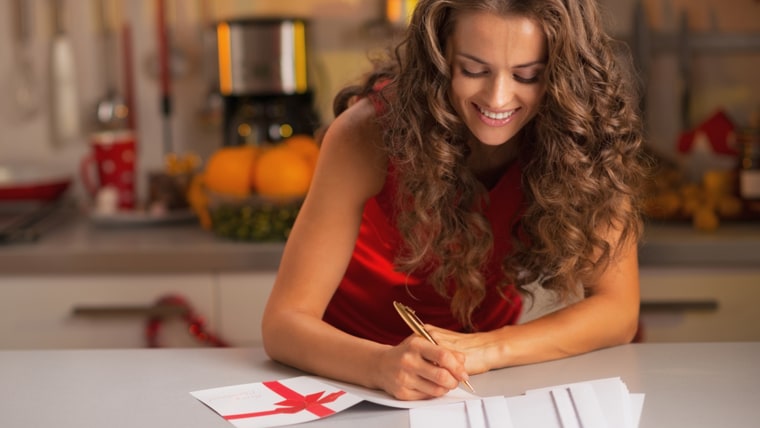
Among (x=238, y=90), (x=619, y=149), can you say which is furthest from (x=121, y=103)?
(x=619, y=149)

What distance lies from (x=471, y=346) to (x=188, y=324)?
1.14 meters

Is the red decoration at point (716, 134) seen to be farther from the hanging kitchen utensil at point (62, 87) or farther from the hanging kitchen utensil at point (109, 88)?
the hanging kitchen utensil at point (62, 87)

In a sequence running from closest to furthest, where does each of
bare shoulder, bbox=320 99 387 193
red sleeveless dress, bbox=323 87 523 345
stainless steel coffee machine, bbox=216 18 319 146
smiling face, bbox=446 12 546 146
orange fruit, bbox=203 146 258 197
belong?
smiling face, bbox=446 12 546 146 → bare shoulder, bbox=320 99 387 193 → red sleeveless dress, bbox=323 87 523 345 → orange fruit, bbox=203 146 258 197 → stainless steel coffee machine, bbox=216 18 319 146

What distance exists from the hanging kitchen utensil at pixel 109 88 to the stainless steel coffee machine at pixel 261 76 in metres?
0.34

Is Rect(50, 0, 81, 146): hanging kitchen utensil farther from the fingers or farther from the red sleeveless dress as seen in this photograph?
the fingers

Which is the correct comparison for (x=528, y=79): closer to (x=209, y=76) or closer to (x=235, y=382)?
(x=235, y=382)

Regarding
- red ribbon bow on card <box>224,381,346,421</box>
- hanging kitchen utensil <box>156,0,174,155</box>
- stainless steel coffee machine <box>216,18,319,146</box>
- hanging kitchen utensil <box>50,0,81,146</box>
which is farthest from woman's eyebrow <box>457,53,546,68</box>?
hanging kitchen utensil <box>50,0,81,146</box>

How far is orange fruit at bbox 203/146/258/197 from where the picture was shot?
242 cm

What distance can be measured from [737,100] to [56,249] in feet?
5.74

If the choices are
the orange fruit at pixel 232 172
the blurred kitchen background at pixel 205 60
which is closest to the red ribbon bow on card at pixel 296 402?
the orange fruit at pixel 232 172

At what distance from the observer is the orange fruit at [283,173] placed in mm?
2391

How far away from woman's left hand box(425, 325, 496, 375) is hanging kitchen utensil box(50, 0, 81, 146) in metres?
1.80

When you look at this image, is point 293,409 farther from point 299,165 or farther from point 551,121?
point 299,165

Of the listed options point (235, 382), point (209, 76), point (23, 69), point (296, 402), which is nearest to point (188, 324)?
point (209, 76)
